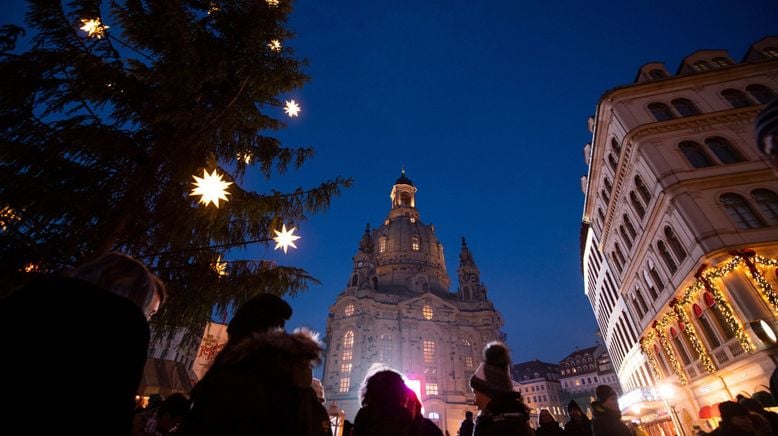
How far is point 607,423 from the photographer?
5988mm

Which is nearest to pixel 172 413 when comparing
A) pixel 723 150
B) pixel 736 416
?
pixel 736 416

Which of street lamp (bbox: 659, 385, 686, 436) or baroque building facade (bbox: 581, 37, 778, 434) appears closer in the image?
baroque building facade (bbox: 581, 37, 778, 434)

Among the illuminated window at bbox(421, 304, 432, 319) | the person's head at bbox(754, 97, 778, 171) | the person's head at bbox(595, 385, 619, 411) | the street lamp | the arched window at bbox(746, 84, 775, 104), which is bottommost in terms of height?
the person's head at bbox(595, 385, 619, 411)

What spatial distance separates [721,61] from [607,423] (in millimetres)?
29512

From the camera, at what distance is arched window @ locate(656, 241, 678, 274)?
18234 mm

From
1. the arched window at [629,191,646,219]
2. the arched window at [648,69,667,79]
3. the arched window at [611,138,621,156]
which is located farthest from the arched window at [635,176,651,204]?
the arched window at [648,69,667,79]

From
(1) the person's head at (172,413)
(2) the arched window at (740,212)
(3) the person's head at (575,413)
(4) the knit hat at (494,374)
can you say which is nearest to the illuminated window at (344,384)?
(3) the person's head at (575,413)

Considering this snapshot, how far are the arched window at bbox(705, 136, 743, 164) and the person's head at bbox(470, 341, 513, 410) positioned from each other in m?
21.7

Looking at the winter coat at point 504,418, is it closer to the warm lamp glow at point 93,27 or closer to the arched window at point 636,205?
the warm lamp glow at point 93,27

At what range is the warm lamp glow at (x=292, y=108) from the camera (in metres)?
7.72

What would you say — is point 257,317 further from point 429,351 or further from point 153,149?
point 429,351

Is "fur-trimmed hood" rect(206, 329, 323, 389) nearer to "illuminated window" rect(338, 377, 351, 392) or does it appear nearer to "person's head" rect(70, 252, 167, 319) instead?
"person's head" rect(70, 252, 167, 319)

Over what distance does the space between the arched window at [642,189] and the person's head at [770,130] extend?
20.8 metres

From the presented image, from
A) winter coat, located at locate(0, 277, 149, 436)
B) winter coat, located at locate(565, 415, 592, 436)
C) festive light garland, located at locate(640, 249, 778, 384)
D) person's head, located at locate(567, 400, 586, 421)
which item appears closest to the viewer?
winter coat, located at locate(0, 277, 149, 436)
